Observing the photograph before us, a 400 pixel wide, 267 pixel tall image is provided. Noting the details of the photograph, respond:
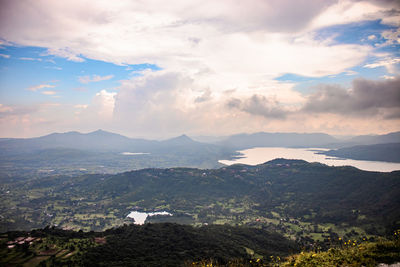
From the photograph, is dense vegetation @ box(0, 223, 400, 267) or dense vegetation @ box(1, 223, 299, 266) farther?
dense vegetation @ box(1, 223, 299, 266)

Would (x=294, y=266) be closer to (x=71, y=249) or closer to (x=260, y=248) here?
(x=71, y=249)

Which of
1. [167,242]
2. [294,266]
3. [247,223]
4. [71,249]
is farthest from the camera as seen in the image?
[247,223]

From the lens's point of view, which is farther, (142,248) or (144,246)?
(144,246)

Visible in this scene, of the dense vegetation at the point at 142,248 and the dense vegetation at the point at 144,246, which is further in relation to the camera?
the dense vegetation at the point at 144,246

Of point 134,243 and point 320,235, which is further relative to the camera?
point 320,235

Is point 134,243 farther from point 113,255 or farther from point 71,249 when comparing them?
point 71,249

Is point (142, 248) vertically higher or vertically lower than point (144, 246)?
higher

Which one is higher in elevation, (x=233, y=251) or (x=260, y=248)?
(x=233, y=251)

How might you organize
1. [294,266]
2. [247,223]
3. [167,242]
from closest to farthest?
1. [294,266]
2. [167,242]
3. [247,223]

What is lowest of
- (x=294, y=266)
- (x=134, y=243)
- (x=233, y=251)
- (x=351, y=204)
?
(x=351, y=204)

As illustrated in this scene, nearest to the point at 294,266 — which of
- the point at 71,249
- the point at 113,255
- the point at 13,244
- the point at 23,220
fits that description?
Answer: the point at 113,255
